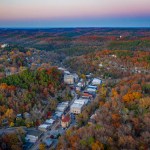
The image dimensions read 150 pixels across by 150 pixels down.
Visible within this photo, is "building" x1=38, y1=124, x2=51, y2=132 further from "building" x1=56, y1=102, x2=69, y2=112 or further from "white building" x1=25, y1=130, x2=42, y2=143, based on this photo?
"building" x1=56, y1=102, x2=69, y2=112

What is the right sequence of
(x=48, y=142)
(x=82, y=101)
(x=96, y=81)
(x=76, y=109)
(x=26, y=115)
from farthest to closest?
1. (x=96, y=81)
2. (x=82, y=101)
3. (x=76, y=109)
4. (x=26, y=115)
5. (x=48, y=142)

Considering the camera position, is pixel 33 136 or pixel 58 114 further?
pixel 58 114

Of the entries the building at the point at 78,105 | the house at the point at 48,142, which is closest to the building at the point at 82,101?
the building at the point at 78,105

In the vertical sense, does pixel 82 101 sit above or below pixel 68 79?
below

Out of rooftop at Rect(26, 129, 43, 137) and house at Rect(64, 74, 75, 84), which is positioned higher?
house at Rect(64, 74, 75, 84)

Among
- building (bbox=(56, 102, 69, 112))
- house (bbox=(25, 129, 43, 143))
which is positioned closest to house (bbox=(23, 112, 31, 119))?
house (bbox=(25, 129, 43, 143))

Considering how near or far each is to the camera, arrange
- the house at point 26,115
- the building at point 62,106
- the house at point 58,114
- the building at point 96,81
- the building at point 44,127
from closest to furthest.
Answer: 1. the building at point 44,127
2. the house at point 26,115
3. the house at point 58,114
4. the building at point 62,106
5. the building at point 96,81

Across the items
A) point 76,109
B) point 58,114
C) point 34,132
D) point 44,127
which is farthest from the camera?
point 76,109

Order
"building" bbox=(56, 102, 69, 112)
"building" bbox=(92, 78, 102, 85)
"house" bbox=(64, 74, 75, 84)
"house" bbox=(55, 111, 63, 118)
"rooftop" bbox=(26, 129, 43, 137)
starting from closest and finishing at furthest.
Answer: "rooftop" bbox=(26, 129, 43, 137) → "house" bbox=(55, 111, 63, 118) → "building" bbox=(56, 102, 69, 112) → "house" bbox=(64, 74, 75, 84) → "building" bbox=(92, 78, 102, 85)

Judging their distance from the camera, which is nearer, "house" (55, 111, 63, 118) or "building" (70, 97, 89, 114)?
"house" (55, 111, 63, 118)

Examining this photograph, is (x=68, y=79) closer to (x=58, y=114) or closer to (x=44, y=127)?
(x=58, y=114)

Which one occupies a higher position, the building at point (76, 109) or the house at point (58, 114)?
the building at point (76, 109)

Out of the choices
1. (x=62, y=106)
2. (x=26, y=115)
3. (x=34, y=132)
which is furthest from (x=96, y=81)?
(x=34, y=132)

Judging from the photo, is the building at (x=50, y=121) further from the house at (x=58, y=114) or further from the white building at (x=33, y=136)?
the white building at (x=33, y=136)
